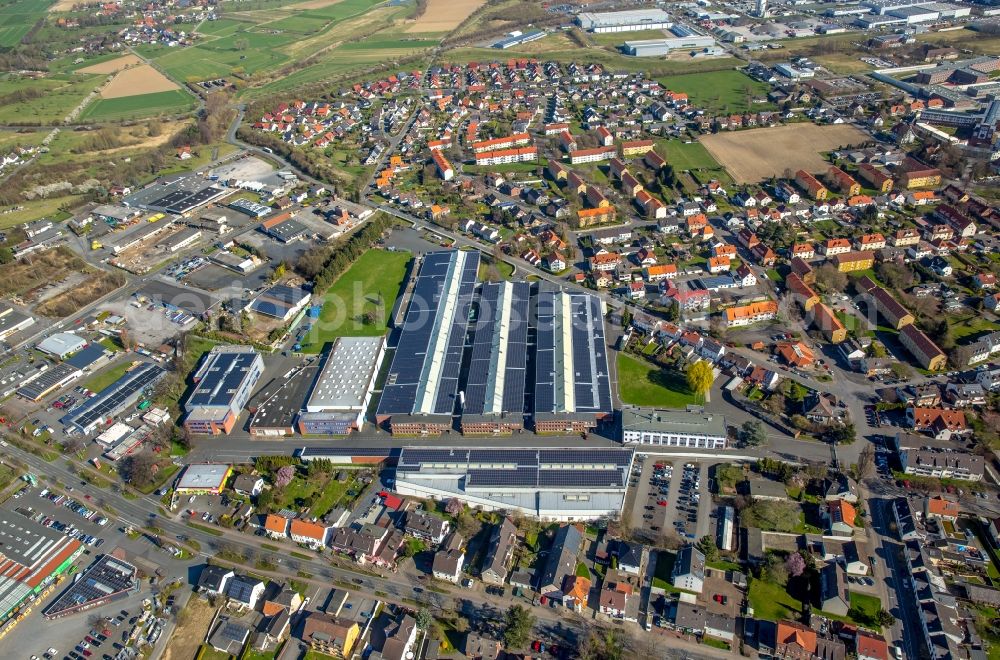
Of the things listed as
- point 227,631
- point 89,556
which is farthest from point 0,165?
point 227,631

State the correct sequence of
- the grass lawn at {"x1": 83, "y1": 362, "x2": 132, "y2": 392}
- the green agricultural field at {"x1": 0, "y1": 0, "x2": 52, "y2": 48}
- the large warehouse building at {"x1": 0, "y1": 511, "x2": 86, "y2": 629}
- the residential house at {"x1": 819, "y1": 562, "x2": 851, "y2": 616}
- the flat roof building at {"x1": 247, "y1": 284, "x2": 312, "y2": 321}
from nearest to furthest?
the residential house at {"x1": 819, "y1": 562, "x2": 851, "y2": 616}, the large warehouse building at {"x1": 0, "y1": 511, "x2": 86, "y2": 629}, the grass lawn at {"x1": 83, "y1": 362, "x2": 132, "y2": 392}, the flat roof building at {"x1": 247, "y1": 284, "x2": 312, "y2": 321}, the green agricultural field at {"x1": 0, "y1": 0, "x2": 52, "y2": 48}

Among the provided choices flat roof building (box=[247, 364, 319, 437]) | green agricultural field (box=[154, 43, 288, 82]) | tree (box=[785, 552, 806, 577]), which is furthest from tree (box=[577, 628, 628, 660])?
green agricultural field (box=[154, 43, 288, 82])

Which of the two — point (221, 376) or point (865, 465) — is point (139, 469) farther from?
point (865, 465)

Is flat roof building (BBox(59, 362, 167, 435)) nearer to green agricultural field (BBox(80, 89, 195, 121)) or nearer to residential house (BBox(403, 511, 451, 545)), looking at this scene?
residential house (BBox(403, 511, 451, 545))

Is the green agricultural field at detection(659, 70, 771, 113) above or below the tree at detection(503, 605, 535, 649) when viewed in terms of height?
above

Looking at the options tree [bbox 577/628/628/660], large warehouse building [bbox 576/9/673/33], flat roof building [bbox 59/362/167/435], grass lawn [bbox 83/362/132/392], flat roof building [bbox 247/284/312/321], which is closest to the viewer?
tree [bbox 577/628/628/660]

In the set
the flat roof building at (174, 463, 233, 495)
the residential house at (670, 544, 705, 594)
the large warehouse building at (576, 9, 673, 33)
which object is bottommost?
the flat roof building at (174, 463, 233, 495)

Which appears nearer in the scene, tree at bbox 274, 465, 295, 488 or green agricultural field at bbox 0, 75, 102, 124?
tree at bbox 274, 465, 295, 488
